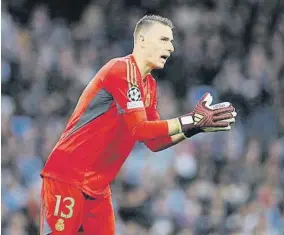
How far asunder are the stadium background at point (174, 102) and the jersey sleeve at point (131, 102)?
13.3 ft

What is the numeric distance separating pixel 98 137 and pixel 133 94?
1.25ft

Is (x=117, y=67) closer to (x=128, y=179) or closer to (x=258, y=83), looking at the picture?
(x=128, y=179)

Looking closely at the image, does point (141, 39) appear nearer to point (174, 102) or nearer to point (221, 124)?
A: point (221, 124)

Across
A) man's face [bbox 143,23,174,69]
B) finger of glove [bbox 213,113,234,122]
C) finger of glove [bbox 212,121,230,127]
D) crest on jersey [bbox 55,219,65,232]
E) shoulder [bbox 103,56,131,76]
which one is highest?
man's face [bbox 143,23,174,69]

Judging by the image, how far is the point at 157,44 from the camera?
5359mm

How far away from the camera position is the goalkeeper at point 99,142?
534 cm

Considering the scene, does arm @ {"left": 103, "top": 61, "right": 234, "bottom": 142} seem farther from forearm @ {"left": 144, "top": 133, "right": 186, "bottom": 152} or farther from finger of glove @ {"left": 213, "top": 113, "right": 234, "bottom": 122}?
forearm @ {"left": 144, "top": 133, "right": 186, "bottom": 152}

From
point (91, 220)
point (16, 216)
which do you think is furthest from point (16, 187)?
point (91, 220)

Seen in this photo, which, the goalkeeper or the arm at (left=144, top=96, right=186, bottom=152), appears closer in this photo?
the goalkeeper

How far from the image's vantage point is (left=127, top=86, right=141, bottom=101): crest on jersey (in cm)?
521

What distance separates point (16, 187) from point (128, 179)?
1345 millimetres

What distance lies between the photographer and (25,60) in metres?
11.1

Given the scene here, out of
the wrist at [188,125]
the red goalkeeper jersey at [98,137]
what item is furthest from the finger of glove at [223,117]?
the red goalkeeper jersey at [98,137]

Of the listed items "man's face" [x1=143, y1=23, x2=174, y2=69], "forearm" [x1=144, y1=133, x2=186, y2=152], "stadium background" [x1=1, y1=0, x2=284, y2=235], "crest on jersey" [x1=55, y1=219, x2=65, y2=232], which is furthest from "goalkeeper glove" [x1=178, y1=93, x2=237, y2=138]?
"stadium background" [x1=1, y1=0, x2=284, y2=235]
